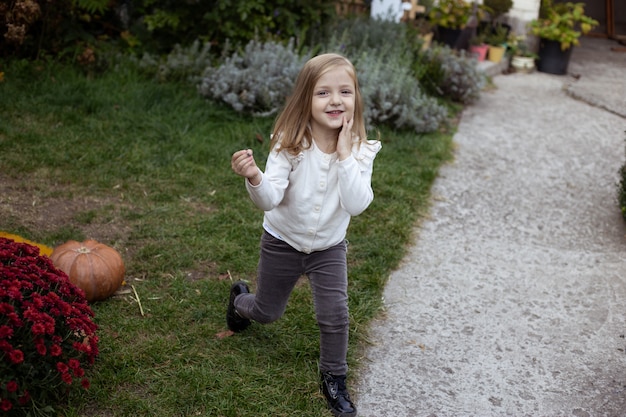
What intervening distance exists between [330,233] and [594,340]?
168cm

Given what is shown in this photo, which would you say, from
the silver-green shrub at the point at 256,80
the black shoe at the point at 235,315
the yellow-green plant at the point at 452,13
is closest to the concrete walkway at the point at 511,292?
the black shoe at the point at 235,315

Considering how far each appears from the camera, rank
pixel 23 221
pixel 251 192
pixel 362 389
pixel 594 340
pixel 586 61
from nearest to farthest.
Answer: pixel 251 192, pixel 362 389, pixel 594 340, pixel 23 221, pixel 586 61

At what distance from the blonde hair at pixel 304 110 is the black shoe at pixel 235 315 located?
81 centimetres

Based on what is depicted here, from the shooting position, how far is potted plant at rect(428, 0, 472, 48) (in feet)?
32.5

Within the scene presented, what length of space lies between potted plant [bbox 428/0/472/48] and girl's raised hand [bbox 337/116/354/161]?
7.57 meters

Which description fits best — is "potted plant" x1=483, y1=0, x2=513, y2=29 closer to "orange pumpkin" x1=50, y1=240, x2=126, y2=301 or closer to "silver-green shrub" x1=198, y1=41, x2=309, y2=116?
"silver-green shrub" x1=198, y1=41, x2=309, y2=116

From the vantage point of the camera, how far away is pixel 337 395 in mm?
2953

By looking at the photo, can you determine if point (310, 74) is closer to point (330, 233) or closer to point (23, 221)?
point (330, 233)

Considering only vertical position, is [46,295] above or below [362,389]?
above

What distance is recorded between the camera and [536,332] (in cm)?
378

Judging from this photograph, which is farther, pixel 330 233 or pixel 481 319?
pixel 481 319

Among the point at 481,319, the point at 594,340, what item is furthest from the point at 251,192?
the point at 594,340

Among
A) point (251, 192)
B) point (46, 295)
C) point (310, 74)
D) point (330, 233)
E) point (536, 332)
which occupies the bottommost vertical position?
point (536, 332)

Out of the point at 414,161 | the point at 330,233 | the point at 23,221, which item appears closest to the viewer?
the point at 330,233
